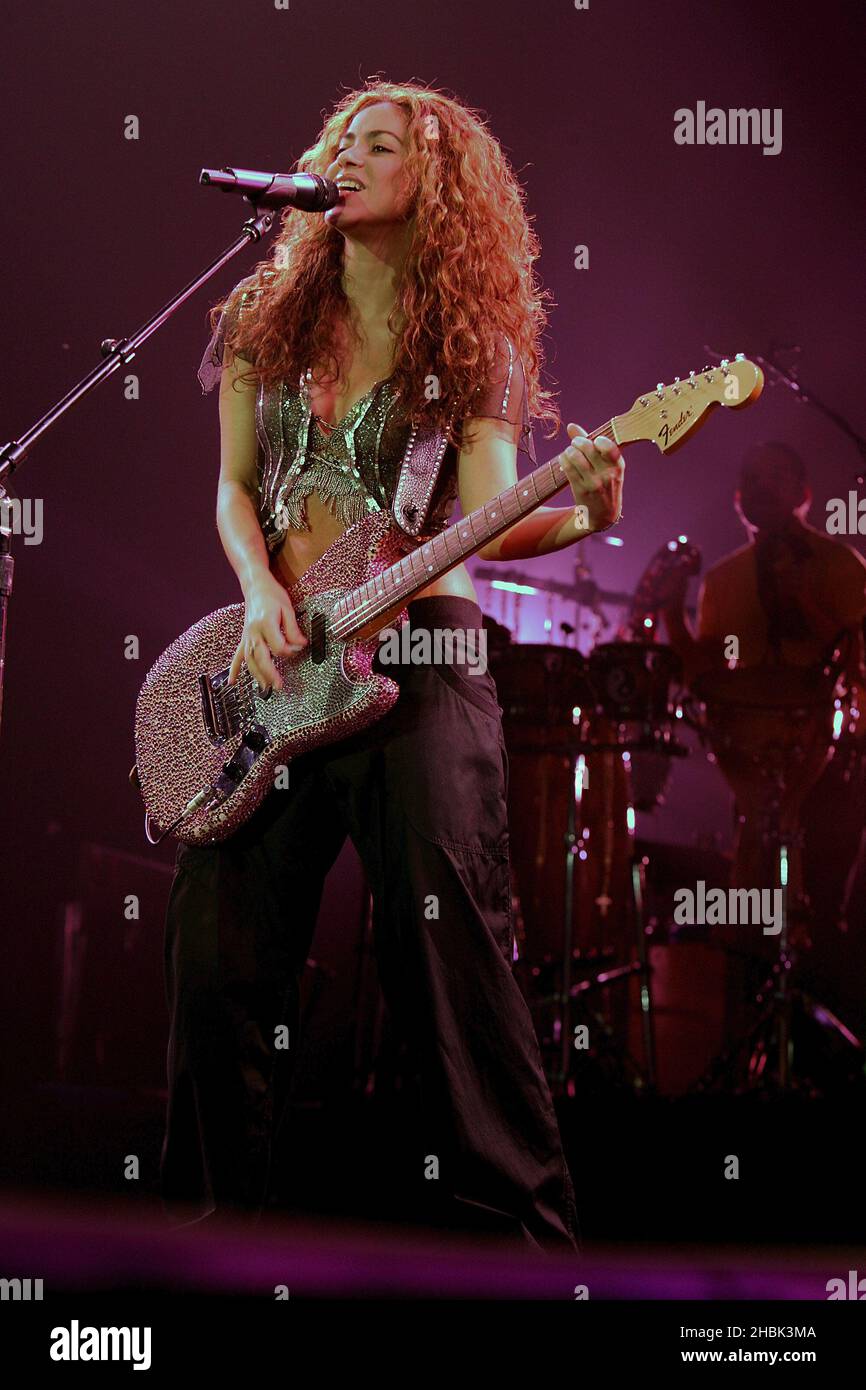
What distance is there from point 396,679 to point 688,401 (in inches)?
29.9

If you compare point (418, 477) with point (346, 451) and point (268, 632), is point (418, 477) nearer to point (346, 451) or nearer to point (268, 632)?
point (346, 451)

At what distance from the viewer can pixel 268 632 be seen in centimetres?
266

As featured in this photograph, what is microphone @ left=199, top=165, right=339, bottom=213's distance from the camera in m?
2.57

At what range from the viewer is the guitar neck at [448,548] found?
2.45 m

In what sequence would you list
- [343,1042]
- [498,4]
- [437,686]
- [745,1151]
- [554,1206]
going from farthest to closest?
[343,1042]
[498,4]
[745,1151]
[437,686]
[554,1206]

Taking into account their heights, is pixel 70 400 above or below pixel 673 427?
above

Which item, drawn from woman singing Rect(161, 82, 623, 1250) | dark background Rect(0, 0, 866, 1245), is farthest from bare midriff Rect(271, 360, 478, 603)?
dark background Rect(0, 0, 866, 1245)

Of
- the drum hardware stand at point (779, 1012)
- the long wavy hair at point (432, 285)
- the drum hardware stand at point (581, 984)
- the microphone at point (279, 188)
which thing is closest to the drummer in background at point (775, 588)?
the drum hardware stand at point (779, 1012)

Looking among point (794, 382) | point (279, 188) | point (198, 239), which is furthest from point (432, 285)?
point (794, 382)

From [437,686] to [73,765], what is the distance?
113 inches

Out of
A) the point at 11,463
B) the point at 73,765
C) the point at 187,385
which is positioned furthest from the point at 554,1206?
the point at 187,385

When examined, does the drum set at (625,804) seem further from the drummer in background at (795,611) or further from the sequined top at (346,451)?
the sequined top at (346,451)

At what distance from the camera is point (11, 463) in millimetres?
2492
